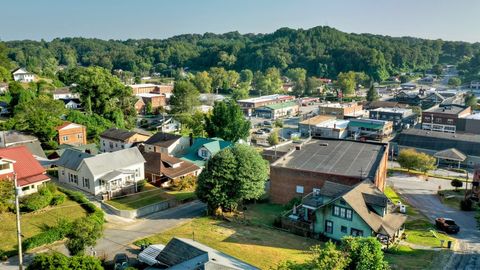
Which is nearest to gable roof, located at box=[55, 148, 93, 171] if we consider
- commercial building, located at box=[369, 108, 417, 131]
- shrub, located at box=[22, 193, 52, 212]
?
shrub, located at box=[22, 193, 52, 212]

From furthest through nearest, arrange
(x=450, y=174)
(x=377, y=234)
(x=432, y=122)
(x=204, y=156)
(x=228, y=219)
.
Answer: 1. (x=432, y=122)
2. (x=450, y=174)
3. (x=204, y=156)
4. (x=228, y=219)
5. (x=377, y=234)

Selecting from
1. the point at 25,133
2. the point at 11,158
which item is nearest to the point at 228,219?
the point at 11,158

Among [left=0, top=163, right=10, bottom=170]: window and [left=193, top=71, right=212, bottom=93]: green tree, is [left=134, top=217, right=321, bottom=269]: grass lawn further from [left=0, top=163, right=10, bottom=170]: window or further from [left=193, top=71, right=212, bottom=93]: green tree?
[left=193, top=71, right=212, bottom=93]: green tree

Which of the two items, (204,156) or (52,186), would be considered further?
(204,156)

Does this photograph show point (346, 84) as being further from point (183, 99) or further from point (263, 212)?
point (263, 212)

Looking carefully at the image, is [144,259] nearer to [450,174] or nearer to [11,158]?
[11,158]

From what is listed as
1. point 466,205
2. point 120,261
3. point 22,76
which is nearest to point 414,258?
point 466,205

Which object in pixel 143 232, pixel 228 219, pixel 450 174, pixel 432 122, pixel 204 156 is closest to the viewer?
pixel 143 232
